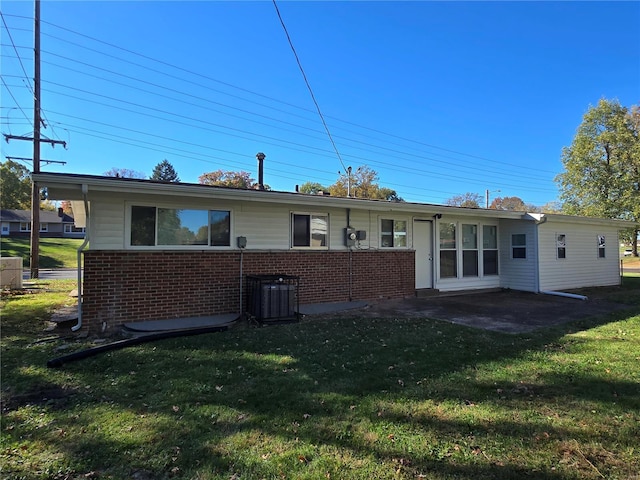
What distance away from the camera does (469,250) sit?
11.7 metres

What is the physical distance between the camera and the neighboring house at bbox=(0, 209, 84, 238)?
49003 mm

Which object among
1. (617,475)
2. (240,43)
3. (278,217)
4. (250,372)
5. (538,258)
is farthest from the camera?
(538,258)

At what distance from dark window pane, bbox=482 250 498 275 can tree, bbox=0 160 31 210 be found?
194 feet

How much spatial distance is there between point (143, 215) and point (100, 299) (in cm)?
169

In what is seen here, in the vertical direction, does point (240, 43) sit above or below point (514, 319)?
above

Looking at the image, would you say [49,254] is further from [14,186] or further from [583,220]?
[583,220]

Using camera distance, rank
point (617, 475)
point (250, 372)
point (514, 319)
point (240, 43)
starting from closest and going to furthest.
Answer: point (617, 475) < point (250, 372) < point (514, 319) < point (240, 43)

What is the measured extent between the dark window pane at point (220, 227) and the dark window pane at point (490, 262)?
8520 millimetres

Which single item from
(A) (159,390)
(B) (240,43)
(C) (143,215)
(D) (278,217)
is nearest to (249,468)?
(A) (159,390)

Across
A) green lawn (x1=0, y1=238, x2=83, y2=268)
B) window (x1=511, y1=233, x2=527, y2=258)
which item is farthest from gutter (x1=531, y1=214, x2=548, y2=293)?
green lawn (x1=0, y1=238, x2=83, y2=268)

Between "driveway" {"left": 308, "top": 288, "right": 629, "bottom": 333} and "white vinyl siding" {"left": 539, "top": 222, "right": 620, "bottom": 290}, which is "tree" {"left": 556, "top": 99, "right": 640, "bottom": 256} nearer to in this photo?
"white vinyl siding" {"left": 539, "top": 222, "right": 620, "bottom": 290}

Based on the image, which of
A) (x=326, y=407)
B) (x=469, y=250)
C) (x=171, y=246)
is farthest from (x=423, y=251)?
(x=326, y=407)

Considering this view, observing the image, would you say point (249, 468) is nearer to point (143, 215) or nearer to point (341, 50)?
point (143, 215)

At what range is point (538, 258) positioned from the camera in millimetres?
11492
